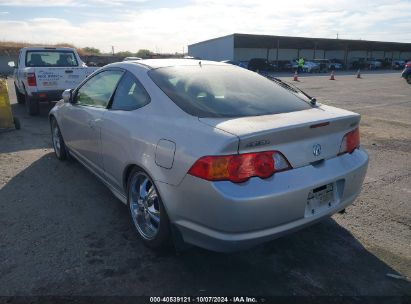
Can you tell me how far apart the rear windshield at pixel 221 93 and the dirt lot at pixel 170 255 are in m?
1.23

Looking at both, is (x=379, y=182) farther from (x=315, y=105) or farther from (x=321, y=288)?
(x=321, y=288)

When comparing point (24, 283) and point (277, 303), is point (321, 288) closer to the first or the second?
point (277, 303)

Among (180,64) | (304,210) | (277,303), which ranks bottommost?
(277,303)

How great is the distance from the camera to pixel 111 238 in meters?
3.28

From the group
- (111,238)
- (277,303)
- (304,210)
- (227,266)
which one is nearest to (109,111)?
Result: (111,238)

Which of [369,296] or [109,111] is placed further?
[109,111]

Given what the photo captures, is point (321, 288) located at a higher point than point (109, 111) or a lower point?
lower

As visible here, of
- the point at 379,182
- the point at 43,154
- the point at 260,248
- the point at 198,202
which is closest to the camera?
the point at 198,202

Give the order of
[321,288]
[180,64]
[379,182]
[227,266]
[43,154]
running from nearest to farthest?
[321,288], [227,266], [180,64], [379,182], [43,154]

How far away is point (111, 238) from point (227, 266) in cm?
115

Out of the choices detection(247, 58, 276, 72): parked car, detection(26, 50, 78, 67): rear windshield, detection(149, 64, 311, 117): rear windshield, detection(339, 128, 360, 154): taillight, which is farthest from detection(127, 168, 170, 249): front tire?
detection(247, 58, 276, 72): parked car

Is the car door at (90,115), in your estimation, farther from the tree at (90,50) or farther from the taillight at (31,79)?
the tree at (90,50)

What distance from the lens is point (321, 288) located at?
259cm

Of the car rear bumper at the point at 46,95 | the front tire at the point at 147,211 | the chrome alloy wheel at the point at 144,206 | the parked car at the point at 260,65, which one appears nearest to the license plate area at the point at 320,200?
the front tire at the point at 147,211
